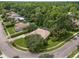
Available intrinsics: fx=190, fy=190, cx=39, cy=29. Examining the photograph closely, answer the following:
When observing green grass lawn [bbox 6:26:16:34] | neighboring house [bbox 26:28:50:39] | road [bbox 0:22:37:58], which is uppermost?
green grass lawn [bbox 6:26:16:34]

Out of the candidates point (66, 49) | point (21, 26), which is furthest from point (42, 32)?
point (66, 49)

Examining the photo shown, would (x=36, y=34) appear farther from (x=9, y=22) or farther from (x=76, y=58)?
(x=76, y=58)

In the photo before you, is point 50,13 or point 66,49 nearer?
point 66,49

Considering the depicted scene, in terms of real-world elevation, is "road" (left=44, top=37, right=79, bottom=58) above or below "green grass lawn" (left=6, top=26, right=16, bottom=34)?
below

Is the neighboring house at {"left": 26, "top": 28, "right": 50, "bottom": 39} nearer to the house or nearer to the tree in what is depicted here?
the tree

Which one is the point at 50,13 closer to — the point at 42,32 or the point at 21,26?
the point at 42,32

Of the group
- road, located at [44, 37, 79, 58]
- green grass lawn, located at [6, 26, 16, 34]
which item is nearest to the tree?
road, located at [44, 37, 79, 58]

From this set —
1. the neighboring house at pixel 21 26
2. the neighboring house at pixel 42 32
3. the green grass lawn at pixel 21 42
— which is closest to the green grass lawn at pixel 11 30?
the neighboring house at pixel 21 26

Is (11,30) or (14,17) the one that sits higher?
(14,17)
